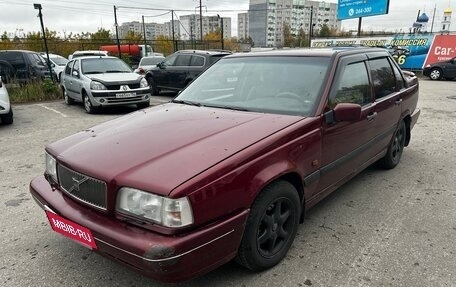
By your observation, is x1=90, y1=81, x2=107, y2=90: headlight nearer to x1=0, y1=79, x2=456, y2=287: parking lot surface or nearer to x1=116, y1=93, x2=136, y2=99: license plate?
x1=116, y1=93, x2=136, y2=99: license plate

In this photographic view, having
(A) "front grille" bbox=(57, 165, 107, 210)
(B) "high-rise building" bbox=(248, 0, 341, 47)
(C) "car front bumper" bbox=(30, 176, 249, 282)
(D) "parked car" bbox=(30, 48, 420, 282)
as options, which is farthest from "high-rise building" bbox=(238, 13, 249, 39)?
(C) "car front bumper" bbox=(30, 176, 249, 282)

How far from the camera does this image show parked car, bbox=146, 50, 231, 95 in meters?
11.6

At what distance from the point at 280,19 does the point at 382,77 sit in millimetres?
99243

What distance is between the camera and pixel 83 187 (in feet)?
7.88

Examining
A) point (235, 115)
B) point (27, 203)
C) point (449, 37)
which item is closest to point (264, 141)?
point (235, 115)

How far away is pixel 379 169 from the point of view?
4980 millimetres

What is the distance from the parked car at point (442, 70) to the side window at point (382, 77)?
17536 millimetres

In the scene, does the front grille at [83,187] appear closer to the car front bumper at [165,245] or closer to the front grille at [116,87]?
the car front bumper at [165,245]

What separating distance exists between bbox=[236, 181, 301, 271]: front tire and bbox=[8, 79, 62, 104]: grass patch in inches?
462

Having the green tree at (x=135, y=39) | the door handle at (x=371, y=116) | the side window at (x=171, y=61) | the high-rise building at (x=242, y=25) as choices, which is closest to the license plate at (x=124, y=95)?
the side window at (x=171, y=61)

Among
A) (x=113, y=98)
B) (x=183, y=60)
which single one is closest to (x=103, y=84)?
(x=113, y=98)

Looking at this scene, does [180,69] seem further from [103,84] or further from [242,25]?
[242,25]

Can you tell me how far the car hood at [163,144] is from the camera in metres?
2.18

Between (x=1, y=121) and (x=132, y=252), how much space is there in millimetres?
8392
